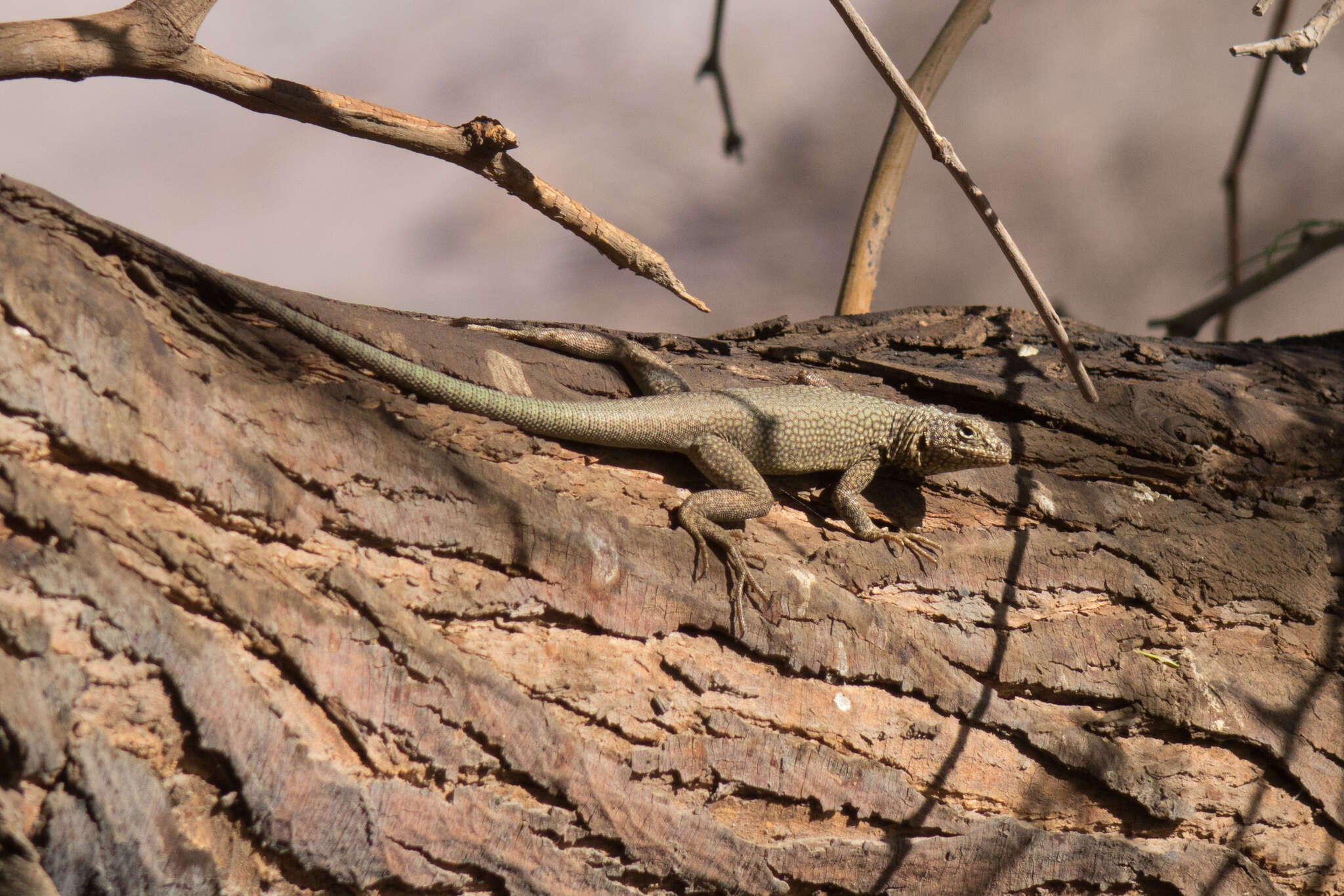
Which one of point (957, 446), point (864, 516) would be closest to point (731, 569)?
point (864, 516)

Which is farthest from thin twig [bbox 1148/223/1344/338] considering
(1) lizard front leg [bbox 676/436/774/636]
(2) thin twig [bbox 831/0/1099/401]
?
(1) lizard front leg [bbox 676/436/774/636]

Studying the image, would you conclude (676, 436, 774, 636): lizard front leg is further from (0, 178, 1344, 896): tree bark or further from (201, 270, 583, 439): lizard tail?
(201, 270, 583, 439): lizard tail

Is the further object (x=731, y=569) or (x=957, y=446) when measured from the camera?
(x=957, y=446)

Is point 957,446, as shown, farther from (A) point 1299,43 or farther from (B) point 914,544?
(A) point 1299,43

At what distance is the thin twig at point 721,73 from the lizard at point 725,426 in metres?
2.04

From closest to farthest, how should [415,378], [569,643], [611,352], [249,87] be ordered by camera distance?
[569,643] < [415,378] < [249,87] < [611,352]

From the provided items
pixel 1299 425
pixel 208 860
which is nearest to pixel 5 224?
pixel 208 860

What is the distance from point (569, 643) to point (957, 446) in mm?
1413

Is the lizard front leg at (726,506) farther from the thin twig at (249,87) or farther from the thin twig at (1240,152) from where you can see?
the thin twig at (1240,152)

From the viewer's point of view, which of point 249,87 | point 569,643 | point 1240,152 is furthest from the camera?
point 1240,152

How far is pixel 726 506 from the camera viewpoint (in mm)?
2311

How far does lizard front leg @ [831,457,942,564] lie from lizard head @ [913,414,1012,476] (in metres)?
0.16

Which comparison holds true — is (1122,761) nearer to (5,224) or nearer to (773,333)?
(773,333)

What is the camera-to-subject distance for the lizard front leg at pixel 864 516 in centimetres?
243
